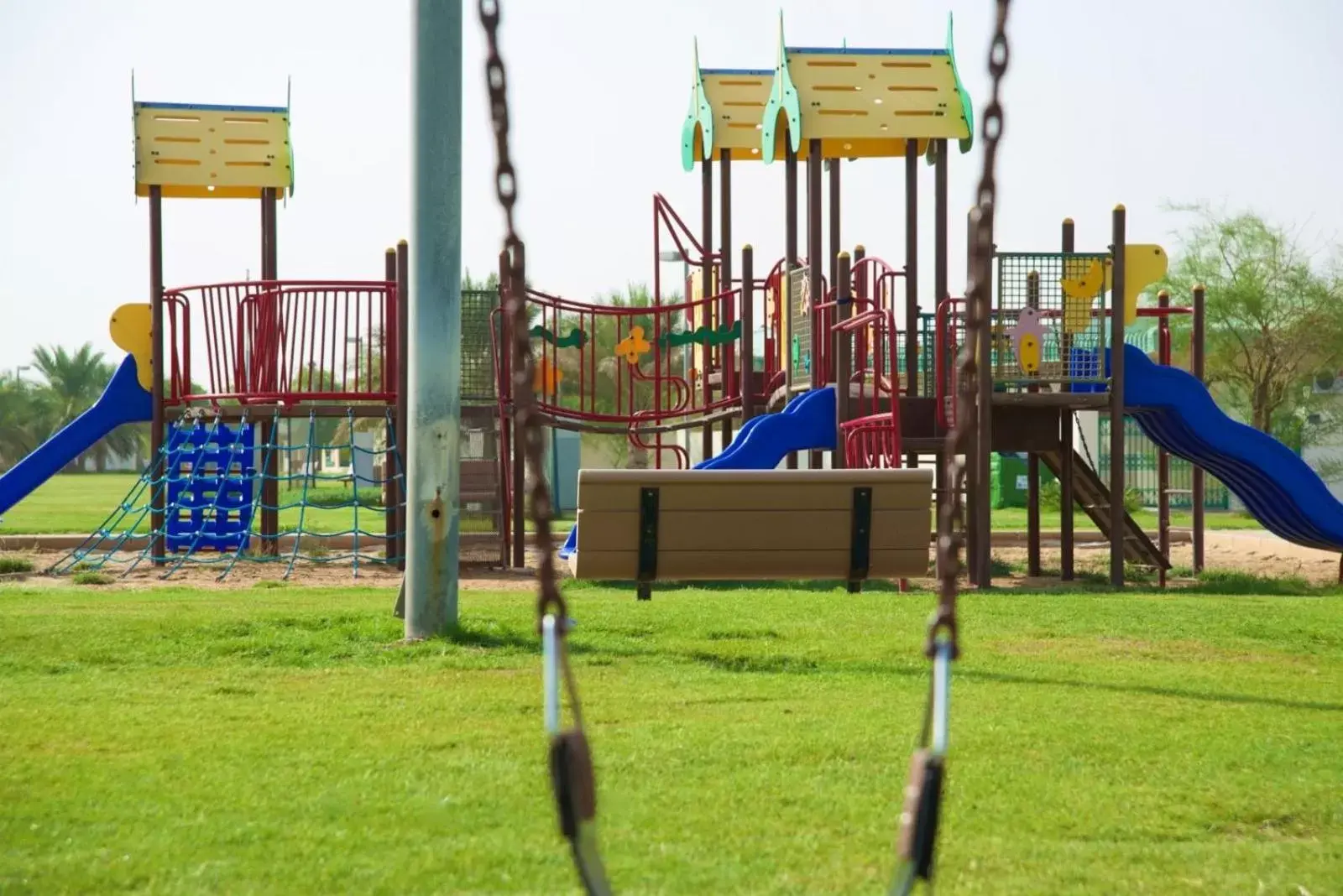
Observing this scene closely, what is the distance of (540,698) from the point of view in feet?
25.7

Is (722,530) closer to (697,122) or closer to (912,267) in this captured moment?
(912,267)

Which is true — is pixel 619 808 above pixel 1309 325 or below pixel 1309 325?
below

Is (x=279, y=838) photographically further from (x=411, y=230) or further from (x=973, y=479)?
(x=973, y=479)

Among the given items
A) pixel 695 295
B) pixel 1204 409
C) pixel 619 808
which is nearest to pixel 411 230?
pixel 619 808

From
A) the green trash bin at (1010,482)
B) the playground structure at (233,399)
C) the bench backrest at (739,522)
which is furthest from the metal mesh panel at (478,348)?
the green trash bin at (1010,482)

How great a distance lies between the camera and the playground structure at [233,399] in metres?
18.1

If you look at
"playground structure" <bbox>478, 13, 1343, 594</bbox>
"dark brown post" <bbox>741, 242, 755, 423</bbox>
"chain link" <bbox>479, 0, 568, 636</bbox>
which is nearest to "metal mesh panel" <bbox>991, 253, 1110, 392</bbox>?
"playground structure" <bbox>478, 13, 1343, 594</bbox>

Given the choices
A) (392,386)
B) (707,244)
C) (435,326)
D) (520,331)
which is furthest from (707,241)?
(520,331)

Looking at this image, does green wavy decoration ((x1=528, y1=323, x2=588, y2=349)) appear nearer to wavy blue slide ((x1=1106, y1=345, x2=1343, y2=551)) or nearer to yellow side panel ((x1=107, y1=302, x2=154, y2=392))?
yellow side panel ((x1=107, y1=302, x2=154, y2=392))

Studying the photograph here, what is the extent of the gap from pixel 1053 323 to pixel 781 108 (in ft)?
12.4

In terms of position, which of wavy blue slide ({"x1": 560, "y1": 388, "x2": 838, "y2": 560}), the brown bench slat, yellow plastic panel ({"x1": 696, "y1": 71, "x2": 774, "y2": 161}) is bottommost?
the brown bench slat

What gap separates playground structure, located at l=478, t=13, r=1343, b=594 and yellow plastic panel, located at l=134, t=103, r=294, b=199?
4365mm

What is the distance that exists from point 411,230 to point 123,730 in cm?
384

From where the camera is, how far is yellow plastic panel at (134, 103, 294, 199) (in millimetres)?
20094
